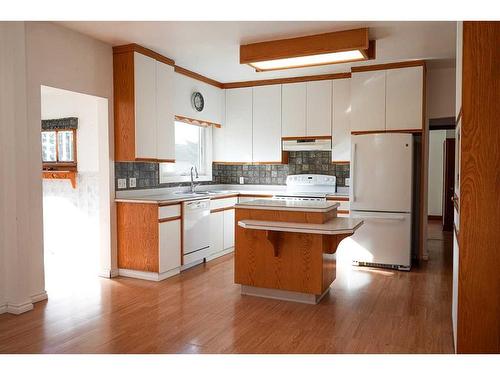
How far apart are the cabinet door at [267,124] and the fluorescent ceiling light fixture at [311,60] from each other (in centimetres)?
148

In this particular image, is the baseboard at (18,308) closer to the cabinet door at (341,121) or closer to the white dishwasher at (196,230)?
the white dishwasher at (196,230)

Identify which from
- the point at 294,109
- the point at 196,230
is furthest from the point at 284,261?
the point at 294,109

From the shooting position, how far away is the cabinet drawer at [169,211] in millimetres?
4420

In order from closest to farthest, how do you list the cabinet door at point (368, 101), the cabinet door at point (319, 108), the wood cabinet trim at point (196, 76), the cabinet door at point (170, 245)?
the cabinet door at point (170, 245)
the cabinet door at point (368, 101)
the wood cabinet trim at point (196, 76)
the cabinet door at point (319, 108)

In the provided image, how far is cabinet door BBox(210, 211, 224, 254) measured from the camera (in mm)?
5449

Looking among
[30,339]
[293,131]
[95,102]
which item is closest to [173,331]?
[30,339]

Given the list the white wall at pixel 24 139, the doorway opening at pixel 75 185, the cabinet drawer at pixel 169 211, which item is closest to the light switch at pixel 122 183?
the doorway opening at pixel 75 185

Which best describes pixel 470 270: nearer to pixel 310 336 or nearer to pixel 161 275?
pixel 310 336

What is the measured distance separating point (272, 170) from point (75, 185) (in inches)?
112

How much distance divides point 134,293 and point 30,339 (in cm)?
118

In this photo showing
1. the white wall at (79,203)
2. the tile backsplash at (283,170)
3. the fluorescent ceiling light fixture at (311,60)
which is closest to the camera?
the fluorescent ceiling light fixture at (311,60)

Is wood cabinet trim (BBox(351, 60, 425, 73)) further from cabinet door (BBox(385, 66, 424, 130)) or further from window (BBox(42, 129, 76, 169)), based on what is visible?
window (BBox(42, 129, 76, 169))

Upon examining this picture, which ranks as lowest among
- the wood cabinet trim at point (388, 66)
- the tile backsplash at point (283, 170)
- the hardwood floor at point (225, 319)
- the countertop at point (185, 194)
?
the hardwood floor at point (225, 319)
